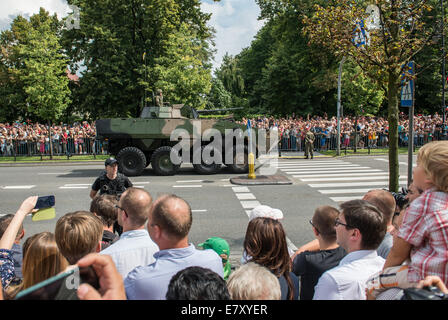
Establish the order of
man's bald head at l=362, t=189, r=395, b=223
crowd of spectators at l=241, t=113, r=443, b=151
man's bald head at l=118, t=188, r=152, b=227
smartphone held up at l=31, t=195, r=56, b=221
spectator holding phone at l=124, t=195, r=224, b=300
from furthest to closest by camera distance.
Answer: crowd of spectators at l=241, t=113, r=443, b=151 → man's bald head at l=362, t=189, r=395, b=223 → man's bald head at l=118, t=188, r=152, b=227 → smartphone held up at l=31, t=195, r=56, b=221 → spectator holding phone at l=124, t=195, r=224, b=300

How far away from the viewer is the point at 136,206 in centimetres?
367

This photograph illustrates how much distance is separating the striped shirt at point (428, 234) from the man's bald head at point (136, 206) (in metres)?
2.15

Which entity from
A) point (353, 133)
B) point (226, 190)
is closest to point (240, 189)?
point (226, 190)

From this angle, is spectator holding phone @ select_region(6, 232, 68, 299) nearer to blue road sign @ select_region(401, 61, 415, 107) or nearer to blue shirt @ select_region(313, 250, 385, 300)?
blue shirt @ select_region(313, 250, 385, 300)

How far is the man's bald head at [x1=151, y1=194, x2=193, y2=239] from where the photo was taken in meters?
2.73

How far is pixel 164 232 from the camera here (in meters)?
2.73

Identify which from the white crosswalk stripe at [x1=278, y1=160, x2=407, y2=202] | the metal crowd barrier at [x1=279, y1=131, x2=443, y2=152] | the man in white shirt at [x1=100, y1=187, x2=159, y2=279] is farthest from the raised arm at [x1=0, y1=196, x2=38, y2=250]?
the metal crowd barrier at [x1=279, y1=131, x2=443, y2=152]

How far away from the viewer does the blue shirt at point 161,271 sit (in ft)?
8.06

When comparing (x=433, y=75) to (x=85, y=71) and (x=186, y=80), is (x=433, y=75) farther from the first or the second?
(x=85, y=71)

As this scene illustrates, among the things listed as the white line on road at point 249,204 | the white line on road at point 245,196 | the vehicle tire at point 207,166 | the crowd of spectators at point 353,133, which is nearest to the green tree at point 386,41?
the white line on road at point 249,204

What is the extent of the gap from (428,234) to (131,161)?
14049 millimetres

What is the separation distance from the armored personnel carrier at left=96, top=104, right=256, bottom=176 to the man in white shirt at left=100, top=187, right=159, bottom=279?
1178 cm

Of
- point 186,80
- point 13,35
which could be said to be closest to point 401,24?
point 186,80

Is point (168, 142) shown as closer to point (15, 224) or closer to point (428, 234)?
point (15, 224)
